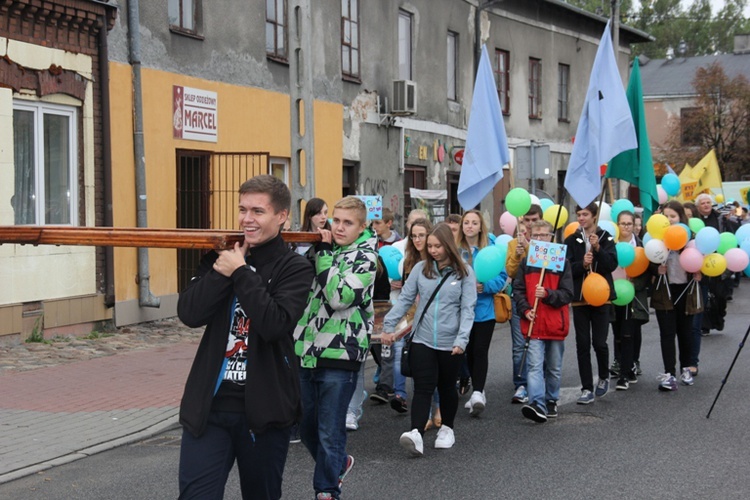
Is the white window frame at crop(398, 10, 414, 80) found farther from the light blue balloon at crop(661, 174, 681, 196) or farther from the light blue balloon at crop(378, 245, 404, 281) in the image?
the light blue balloon at crop(378, 245, 404, 281)

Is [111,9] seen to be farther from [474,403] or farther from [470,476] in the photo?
[470,476]

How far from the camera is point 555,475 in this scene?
21.8 feet

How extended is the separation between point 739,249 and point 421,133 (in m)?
12.6

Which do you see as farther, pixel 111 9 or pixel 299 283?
pixel 111 9

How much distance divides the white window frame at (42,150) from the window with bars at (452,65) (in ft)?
41.5

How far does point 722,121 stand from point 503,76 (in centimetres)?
2257

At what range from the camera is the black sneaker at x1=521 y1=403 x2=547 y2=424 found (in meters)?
8.18

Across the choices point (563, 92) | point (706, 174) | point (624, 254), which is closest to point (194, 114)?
point (624, 254)

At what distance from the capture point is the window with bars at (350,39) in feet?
63.5

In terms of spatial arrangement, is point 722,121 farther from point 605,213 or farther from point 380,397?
point 380,397

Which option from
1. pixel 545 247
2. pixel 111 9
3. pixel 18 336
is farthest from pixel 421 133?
pixel 545 247

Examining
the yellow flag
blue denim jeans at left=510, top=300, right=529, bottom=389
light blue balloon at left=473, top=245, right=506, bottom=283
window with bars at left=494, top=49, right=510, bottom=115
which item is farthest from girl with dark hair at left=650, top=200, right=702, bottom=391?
window with bars at left=494, top=49, right=510, bottom=115

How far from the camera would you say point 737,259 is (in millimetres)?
10414

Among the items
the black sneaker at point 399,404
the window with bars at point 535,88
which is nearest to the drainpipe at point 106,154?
the black sneaker at point 399,404
